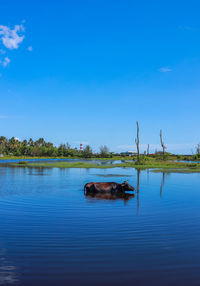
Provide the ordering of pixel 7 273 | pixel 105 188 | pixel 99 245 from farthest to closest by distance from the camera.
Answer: pixel 105 188 → pixel 99 245 → pixel 7 273

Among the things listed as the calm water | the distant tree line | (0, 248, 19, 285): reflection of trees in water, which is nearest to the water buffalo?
the calm water

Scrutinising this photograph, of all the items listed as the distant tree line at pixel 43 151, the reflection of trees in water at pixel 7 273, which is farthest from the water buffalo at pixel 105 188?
the distant tree line at pixel 43 151

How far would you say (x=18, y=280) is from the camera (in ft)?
15.0

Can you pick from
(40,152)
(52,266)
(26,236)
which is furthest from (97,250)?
(40,152)

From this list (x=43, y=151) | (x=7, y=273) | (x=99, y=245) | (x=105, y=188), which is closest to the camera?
(x=7, y=273)

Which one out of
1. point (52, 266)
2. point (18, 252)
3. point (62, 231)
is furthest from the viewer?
point (62, 231)

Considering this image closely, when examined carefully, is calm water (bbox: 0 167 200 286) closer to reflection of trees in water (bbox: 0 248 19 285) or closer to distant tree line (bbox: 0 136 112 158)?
reflection of trees in water (bbox: 0 248 19 285)

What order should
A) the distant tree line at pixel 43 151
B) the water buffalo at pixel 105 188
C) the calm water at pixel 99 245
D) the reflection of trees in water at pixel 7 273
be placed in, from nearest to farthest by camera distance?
the reflection of trees in water at pixel 7 273 → the calm water at pixel 99 245 → the water buffalo at pixel 105 188 → the distant tree line at pixel 43 151

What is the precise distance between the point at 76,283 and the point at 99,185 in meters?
11.6

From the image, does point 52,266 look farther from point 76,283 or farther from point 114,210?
point 114,210

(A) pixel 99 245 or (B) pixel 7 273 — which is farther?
(A) pixel 99 245

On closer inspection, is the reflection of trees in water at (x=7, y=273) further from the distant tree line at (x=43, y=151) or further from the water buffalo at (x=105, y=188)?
the distant tree line at (x=43, y=151)

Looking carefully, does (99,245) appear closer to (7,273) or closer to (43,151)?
(7,273)

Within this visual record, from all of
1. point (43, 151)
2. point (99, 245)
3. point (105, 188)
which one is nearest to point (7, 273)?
point (99, 245)
